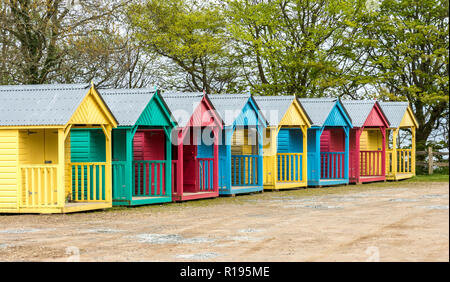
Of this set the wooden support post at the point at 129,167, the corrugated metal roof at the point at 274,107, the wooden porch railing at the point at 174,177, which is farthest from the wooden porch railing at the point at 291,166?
the wooden support post at the point at 129,167

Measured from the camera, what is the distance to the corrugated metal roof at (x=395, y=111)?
3193cm

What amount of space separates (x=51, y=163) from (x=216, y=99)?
714 centimetres

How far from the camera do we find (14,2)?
93.2ft

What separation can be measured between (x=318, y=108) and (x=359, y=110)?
2.79 m

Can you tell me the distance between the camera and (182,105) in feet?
70.8

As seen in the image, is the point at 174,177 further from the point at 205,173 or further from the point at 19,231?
the point at 19,231

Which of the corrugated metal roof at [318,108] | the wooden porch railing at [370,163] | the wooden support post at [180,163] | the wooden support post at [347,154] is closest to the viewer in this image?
the wooden support post at [180,163]

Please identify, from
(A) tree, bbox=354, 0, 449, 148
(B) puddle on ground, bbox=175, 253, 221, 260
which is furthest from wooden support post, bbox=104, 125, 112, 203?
(A) tree, bbox=354, 0, 449, 148

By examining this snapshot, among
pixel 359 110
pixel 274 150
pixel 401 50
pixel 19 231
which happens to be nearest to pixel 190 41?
pixel 401 50

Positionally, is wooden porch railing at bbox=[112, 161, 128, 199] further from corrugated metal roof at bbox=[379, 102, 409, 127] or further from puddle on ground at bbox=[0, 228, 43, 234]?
corrugated metal roof at bbox=[379, 102, 409, 127]

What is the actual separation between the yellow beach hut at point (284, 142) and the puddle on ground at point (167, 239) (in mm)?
12907

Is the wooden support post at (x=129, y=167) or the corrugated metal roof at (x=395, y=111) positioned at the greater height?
the corrugated metal roof at (x=395, y=111)

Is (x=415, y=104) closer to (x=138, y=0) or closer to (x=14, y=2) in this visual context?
(x=138, y=0)

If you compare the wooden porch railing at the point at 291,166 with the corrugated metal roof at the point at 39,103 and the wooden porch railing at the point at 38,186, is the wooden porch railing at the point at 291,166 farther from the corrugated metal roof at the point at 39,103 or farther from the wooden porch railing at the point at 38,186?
the wooden porch railing at the point at 38,186
